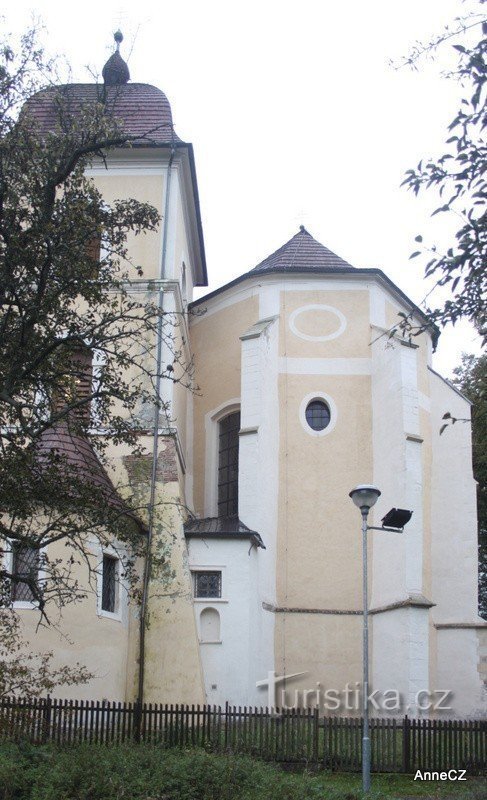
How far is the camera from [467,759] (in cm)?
1540

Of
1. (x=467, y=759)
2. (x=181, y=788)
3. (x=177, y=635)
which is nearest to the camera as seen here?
(x=181, y=788)

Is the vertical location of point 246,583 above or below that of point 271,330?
below

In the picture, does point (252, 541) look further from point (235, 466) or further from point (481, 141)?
point (481, 141)

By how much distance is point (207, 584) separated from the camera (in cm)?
1997

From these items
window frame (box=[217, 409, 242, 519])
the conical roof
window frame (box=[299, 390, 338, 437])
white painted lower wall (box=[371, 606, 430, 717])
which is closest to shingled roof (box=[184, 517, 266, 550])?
window frame (box=[217, 409, 242, 519])

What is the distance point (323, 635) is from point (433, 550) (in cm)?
379

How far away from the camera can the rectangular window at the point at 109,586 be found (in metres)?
18.0

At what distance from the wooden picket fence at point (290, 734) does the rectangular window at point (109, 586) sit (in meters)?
2.45

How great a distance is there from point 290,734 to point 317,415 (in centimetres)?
962

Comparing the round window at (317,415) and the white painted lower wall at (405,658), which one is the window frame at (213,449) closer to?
the round window at (317,415)

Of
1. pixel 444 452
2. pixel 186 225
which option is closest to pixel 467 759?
pixel 444 452

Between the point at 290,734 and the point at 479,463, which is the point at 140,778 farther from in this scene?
the point at 479,463

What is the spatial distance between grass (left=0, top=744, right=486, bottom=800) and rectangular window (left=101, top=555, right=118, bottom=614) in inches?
199

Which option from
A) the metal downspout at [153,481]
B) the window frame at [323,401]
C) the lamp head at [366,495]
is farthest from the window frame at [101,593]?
the window frame at [323,401]
